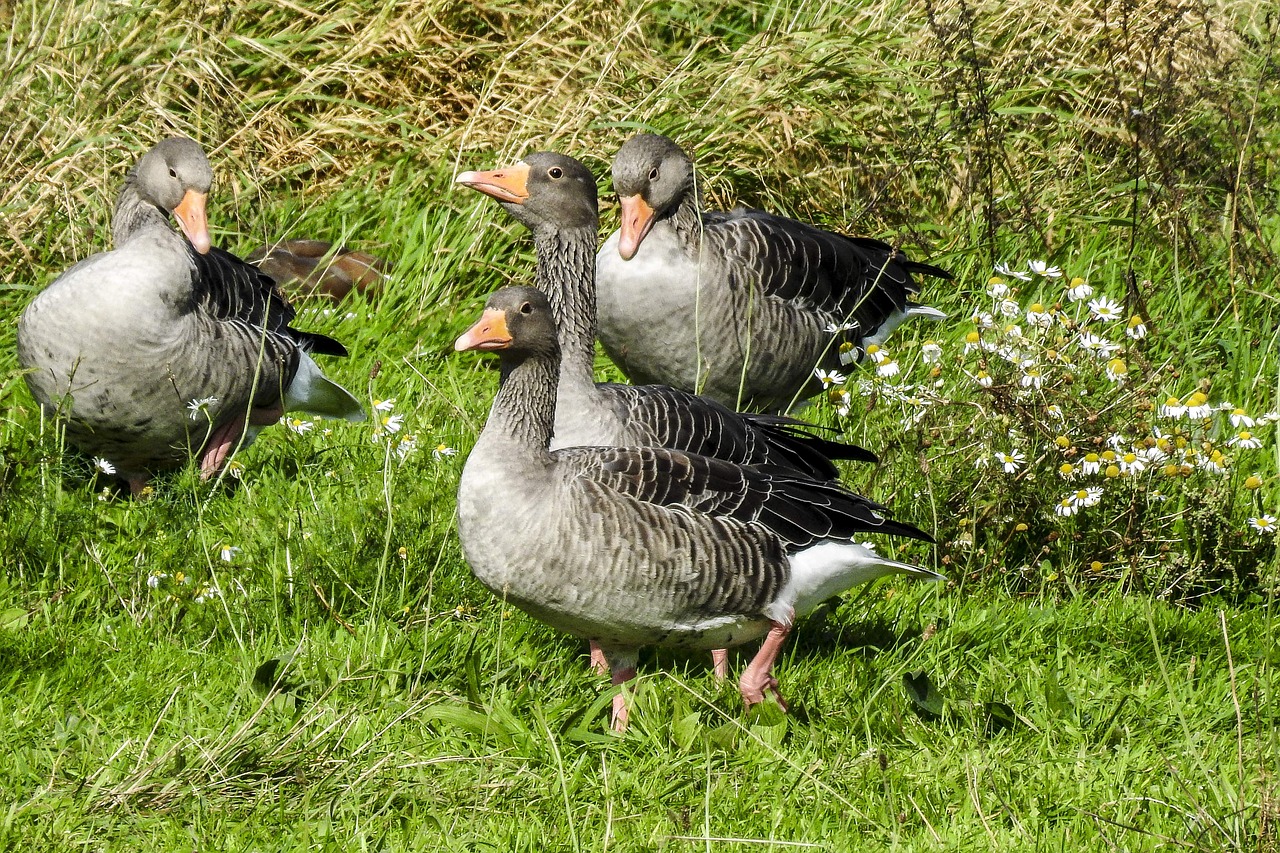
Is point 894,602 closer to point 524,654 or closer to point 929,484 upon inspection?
point 929,484

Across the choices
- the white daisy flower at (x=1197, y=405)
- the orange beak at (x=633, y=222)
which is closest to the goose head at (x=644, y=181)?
the orange beak at (x=633, y=222)

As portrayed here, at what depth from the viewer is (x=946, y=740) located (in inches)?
166

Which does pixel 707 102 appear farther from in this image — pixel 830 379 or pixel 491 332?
pixel 491 332

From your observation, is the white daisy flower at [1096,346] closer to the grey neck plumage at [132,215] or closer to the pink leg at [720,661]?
the pink leg at [720,661]

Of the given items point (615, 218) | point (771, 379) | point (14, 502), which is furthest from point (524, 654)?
point (615, 218)

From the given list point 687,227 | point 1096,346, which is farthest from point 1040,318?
point 687,227

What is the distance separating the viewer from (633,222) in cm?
616

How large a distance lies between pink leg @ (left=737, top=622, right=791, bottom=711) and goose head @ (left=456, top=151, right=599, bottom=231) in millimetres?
2109

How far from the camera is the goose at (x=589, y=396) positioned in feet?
16.8

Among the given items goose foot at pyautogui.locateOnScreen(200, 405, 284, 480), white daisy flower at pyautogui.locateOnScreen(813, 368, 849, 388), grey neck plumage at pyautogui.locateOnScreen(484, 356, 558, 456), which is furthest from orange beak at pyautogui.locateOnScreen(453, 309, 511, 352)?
goose foot at pyautogui.locateOnScreen(200, 405, 284, 480)

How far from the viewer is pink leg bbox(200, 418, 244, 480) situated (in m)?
5.99

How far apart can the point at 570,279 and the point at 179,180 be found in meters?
1.64

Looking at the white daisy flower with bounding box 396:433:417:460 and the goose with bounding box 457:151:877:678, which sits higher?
the goose with bounding box 457:151:877:678

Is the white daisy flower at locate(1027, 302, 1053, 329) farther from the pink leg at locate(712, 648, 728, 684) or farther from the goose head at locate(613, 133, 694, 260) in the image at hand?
the pink leg at locate(712, 648, 728, 684)
